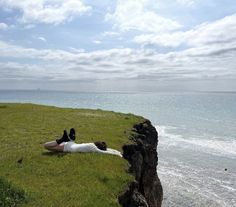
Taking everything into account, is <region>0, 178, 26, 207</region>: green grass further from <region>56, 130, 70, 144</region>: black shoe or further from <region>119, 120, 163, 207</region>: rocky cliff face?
<region>56, 130, 70, 144</region>: black shoe

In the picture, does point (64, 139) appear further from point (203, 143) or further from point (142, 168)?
point (203, 143)

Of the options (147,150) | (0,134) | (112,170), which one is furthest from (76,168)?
(147,150)

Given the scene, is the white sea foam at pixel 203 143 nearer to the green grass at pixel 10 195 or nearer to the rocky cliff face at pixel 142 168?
the rocky cliff face at pixel 142 168

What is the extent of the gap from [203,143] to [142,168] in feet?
144

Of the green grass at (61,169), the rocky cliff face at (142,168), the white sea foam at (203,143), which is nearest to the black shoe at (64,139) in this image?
the green grass at (61,169)

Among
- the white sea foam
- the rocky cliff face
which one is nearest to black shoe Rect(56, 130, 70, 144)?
the rocky cliff face

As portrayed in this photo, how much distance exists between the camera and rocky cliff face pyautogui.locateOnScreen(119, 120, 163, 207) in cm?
1820

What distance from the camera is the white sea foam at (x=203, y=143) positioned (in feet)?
Result: 206

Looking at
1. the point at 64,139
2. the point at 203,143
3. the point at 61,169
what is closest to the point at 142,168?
the point at 64,139

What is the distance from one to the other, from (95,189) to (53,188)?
5.96ft

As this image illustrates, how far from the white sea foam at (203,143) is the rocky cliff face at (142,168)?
28894 mm

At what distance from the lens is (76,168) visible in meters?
18.3

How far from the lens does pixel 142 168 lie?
→ 29.3 meters

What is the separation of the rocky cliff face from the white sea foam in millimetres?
28894
